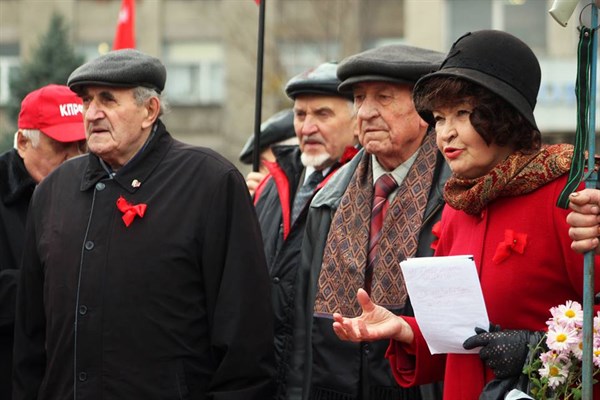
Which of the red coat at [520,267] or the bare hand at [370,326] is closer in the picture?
the red coat at [520,267]

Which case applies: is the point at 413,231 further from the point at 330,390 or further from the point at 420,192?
the point at 330,390

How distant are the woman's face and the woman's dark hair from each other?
21 mm

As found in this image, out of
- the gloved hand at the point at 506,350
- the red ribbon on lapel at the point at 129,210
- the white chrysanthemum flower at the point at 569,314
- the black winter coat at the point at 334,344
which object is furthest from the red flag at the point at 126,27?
the white chrysanthemum flower at the point at 569,314

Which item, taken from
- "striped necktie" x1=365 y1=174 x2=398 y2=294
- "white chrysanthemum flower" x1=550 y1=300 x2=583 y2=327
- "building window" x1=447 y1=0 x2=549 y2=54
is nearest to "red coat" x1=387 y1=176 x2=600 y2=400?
"white chrysanthemum flower" x1=550 y1=300 x2=583 y2=327

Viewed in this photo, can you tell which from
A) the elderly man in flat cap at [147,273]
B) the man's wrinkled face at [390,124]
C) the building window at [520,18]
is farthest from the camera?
the building window at [520,18]

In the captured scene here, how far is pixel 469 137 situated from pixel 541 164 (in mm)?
274

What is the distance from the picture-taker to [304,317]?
569 centimetres

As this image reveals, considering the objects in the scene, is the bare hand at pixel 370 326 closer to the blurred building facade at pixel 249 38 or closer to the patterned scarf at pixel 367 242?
the patterned scarf at pixel 367 242

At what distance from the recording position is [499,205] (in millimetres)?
4254

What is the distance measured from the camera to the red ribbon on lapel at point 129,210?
5.09m

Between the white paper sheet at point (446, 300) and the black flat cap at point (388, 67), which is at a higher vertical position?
the black flat cap at point (388, 67)

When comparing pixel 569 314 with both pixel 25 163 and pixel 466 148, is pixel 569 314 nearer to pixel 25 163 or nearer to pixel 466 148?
pixel 466 148

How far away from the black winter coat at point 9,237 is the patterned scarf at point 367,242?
1.49 meters

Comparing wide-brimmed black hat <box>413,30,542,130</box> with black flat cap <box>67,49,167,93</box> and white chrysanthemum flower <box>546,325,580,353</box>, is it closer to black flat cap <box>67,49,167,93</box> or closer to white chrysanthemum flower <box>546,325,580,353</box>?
white chrysanthemum flower <box>546,325,580,353</box>
